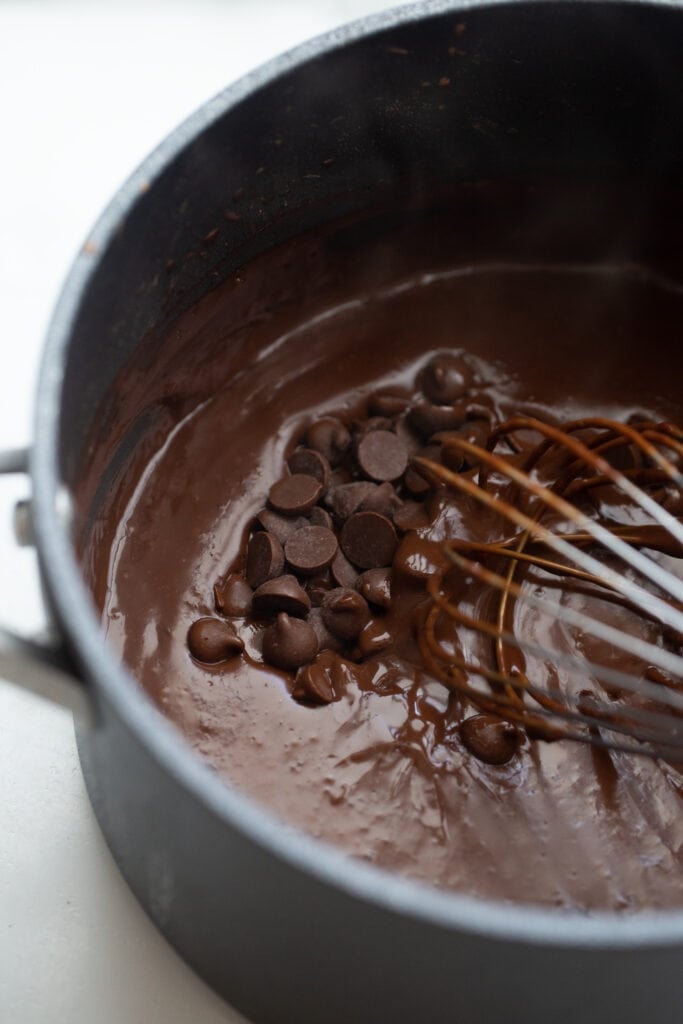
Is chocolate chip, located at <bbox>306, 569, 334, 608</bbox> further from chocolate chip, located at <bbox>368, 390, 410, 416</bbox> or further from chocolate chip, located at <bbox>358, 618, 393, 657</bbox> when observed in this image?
chocolate chip, located at <bbox>368, 390, 410, 416</bbox>

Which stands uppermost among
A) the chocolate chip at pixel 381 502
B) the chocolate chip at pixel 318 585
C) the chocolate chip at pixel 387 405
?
the chocolate chip at pixel 387 405

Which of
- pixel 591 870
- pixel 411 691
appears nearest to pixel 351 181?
pixel 411 691

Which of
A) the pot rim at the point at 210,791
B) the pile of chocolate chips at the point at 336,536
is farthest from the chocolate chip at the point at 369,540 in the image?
the pot rim at the point at 210,791

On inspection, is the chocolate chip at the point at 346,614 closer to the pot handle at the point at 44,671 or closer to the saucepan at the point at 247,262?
the saucepan at the point at 247,262

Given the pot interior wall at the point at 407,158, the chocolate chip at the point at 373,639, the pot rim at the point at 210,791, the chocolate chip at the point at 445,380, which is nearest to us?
the pot rim at the point at 210,791

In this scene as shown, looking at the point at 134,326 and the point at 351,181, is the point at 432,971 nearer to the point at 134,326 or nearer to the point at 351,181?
the point at 134,326

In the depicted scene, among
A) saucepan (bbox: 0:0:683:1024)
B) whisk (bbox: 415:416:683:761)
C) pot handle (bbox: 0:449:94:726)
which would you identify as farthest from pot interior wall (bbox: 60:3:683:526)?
whisk (bbox: 415:416:683:761)

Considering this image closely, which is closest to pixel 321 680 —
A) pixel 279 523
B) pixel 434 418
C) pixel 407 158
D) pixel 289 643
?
pixel 289 643
